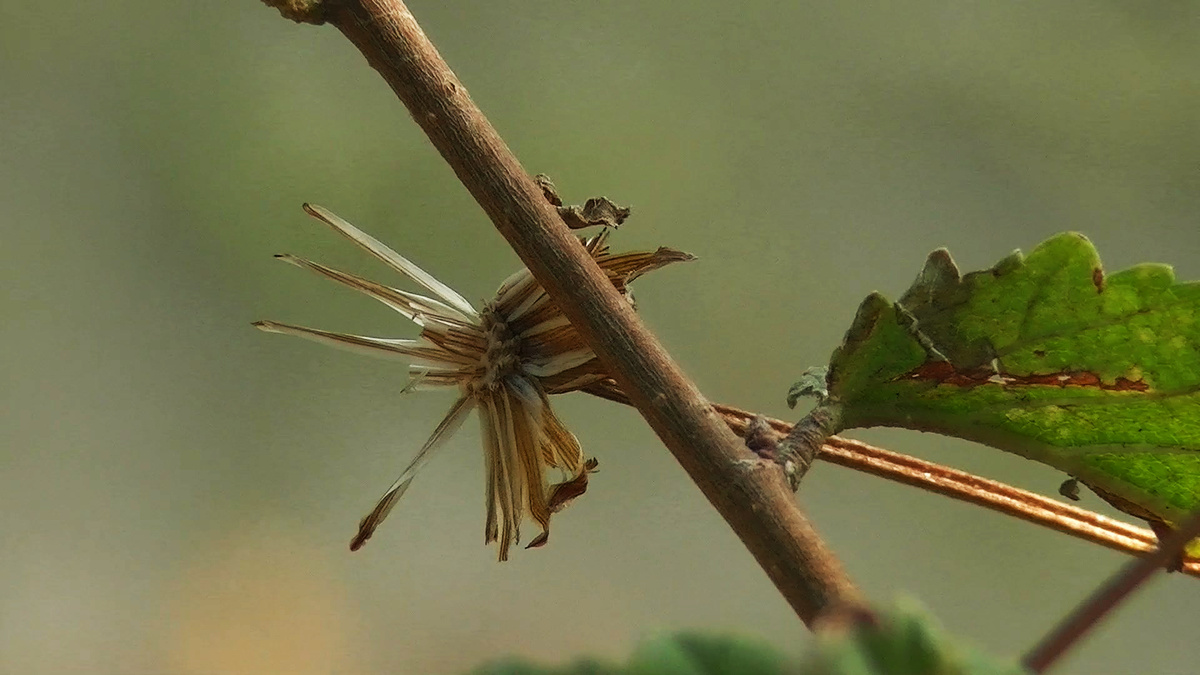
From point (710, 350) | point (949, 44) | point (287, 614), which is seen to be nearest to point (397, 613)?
point (287, 614)

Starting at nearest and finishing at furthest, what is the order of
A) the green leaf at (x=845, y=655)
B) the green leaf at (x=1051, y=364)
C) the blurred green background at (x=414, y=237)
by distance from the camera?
the green leaf at (x=845, y=655) < the green leaf at (x=1051, y=364) < the blurred green background at (x=414, y=237)

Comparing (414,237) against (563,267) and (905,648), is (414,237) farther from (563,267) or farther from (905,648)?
(905,648)

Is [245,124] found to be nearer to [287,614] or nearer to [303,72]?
[303,72]

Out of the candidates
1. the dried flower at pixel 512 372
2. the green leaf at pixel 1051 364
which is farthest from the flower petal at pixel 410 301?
the green leaf at pixel 1051 364

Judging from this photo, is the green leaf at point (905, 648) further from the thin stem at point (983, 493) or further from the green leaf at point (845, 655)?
the thin stem at point (983, 493)

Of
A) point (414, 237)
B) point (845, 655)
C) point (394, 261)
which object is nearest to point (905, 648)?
point (845, 655)

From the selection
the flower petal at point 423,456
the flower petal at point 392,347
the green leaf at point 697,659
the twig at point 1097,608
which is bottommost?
the twig at point 1097,608

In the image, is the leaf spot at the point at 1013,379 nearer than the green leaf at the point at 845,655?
No
